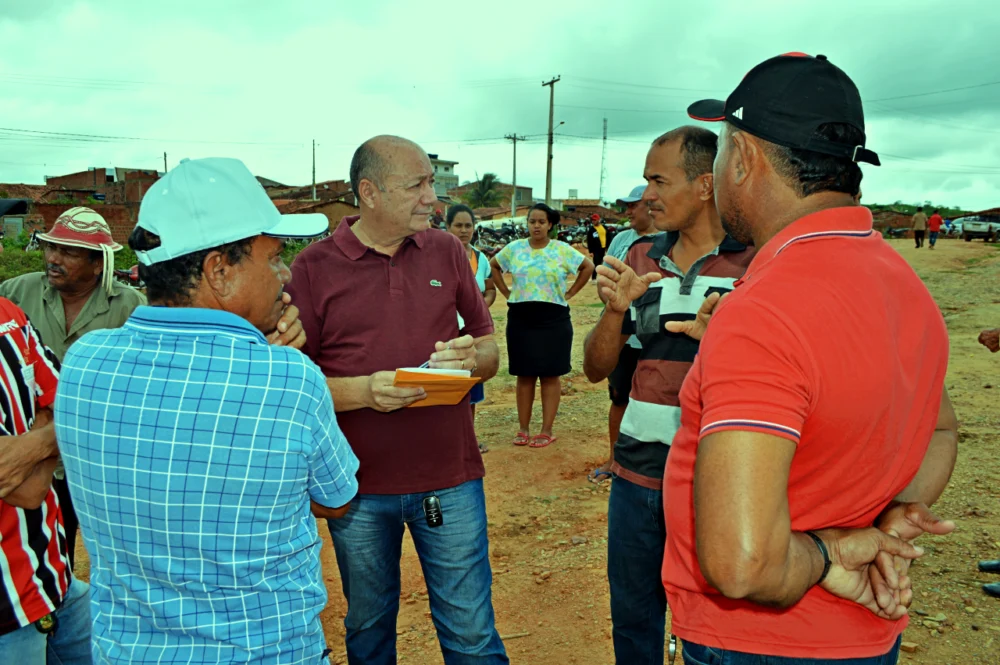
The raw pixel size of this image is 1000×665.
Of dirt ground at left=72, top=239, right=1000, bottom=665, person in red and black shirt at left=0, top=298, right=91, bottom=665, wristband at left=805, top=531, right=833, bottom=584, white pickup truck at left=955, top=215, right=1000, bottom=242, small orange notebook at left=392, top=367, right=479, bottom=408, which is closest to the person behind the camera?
wristband at left=805, top=531, right=833, bottom=584

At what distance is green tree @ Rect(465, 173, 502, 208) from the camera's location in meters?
63.2

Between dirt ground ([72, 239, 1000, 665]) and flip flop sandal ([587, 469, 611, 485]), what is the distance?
0.07m

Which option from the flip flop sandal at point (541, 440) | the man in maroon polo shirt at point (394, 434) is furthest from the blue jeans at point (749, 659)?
the flip flop sandal at point (541, 440)

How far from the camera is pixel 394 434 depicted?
2701 mm

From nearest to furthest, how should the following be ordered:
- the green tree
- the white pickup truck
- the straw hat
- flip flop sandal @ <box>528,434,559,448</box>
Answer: the straw hat < flip flop sandal @ <box>528,434,559,448</box> < the white pickup truck < the green tree

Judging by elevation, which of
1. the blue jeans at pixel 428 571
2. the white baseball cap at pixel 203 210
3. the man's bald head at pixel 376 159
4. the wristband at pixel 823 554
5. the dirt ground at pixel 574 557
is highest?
the man's bald head at pixel 376 159

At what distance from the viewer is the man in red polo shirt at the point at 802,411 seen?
128 cm

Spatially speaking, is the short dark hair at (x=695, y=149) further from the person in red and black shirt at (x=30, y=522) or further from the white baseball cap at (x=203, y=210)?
the person in red and black shirt at (x=30, y=522)

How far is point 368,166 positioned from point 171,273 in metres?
1.36

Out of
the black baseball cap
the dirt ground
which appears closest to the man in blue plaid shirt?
the black baseball cap

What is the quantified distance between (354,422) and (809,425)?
182 cm

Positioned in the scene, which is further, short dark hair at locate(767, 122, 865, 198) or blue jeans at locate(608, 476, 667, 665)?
blue jeans at locate(608, 476, 667, 665)

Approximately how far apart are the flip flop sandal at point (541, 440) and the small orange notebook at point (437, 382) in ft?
12.7

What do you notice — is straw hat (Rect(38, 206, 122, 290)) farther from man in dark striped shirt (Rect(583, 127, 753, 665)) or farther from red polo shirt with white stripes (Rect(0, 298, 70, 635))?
man in dark striped shirt (Rect(583, 127, 753, 665))
